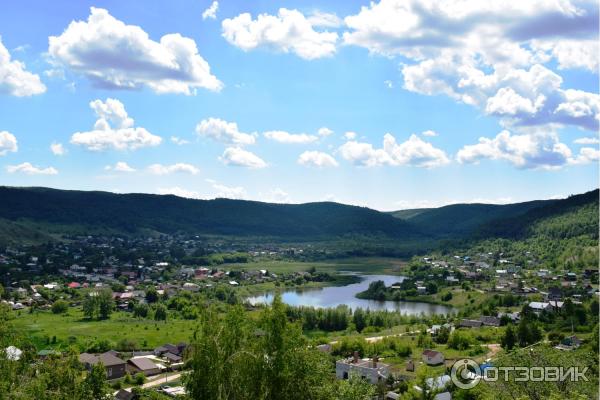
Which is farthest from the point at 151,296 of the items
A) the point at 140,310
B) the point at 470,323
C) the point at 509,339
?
the point at 509,339

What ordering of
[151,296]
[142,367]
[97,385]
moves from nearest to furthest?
[97,385], [142,367], [151,296]

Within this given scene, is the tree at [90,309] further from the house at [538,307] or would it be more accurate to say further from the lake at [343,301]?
the house at [538,307]

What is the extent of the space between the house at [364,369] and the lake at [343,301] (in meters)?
30.9

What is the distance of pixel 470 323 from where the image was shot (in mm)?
52125

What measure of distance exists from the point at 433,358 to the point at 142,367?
70.1ft

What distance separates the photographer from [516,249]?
117 m

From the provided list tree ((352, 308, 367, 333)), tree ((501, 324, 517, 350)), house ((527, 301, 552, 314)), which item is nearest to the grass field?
tree ((352, 308, 367, 333))

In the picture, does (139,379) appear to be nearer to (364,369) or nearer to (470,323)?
(364,369)

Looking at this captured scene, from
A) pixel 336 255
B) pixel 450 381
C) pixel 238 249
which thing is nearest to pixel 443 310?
pixel 450 381

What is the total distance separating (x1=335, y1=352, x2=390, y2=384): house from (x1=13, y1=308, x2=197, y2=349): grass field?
14.4 metres

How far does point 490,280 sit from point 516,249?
3563 cm

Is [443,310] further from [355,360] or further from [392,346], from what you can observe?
[355,360]

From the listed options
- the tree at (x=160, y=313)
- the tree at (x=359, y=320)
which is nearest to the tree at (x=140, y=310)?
the tree at (x=160, y=313)

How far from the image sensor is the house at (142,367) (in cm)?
3812
